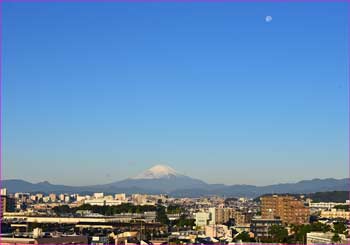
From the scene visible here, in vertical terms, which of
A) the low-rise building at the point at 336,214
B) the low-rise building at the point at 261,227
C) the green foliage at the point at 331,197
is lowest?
the low-rise building at the point at 261,227

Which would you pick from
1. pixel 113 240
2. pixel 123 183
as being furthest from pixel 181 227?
pixel 123 183

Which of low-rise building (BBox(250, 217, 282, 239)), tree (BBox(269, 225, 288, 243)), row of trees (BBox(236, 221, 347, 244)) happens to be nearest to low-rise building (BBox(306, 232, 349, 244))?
row of trees (BBox(236, 221, 347, 244))

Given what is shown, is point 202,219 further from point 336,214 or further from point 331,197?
point 331,197

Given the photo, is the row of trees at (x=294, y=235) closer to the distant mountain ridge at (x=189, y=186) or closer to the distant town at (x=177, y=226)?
the distant town at (x=177, y=226)

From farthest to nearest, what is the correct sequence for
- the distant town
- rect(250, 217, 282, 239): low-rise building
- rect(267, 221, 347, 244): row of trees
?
rect(250, 217, 282, 239): low-rise building < rect(267, 221, 347, 244): row of trees < the distant town

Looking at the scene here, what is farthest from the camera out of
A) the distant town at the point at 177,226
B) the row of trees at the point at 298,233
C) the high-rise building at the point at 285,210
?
the high-rise building at the point at 285,210

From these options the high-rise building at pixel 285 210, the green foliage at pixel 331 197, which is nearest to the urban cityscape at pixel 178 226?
the high-rise building at pixel 285 210

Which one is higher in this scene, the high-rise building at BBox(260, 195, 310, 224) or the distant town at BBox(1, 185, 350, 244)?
the high-rise building at BBox(260, 195, 310, 224)

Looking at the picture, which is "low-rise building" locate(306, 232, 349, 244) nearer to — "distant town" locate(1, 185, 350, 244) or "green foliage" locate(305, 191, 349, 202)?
"distant town" locate(1, 185, 350, 244)

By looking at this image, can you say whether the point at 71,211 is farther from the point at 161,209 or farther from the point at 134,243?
the point at 134,243
